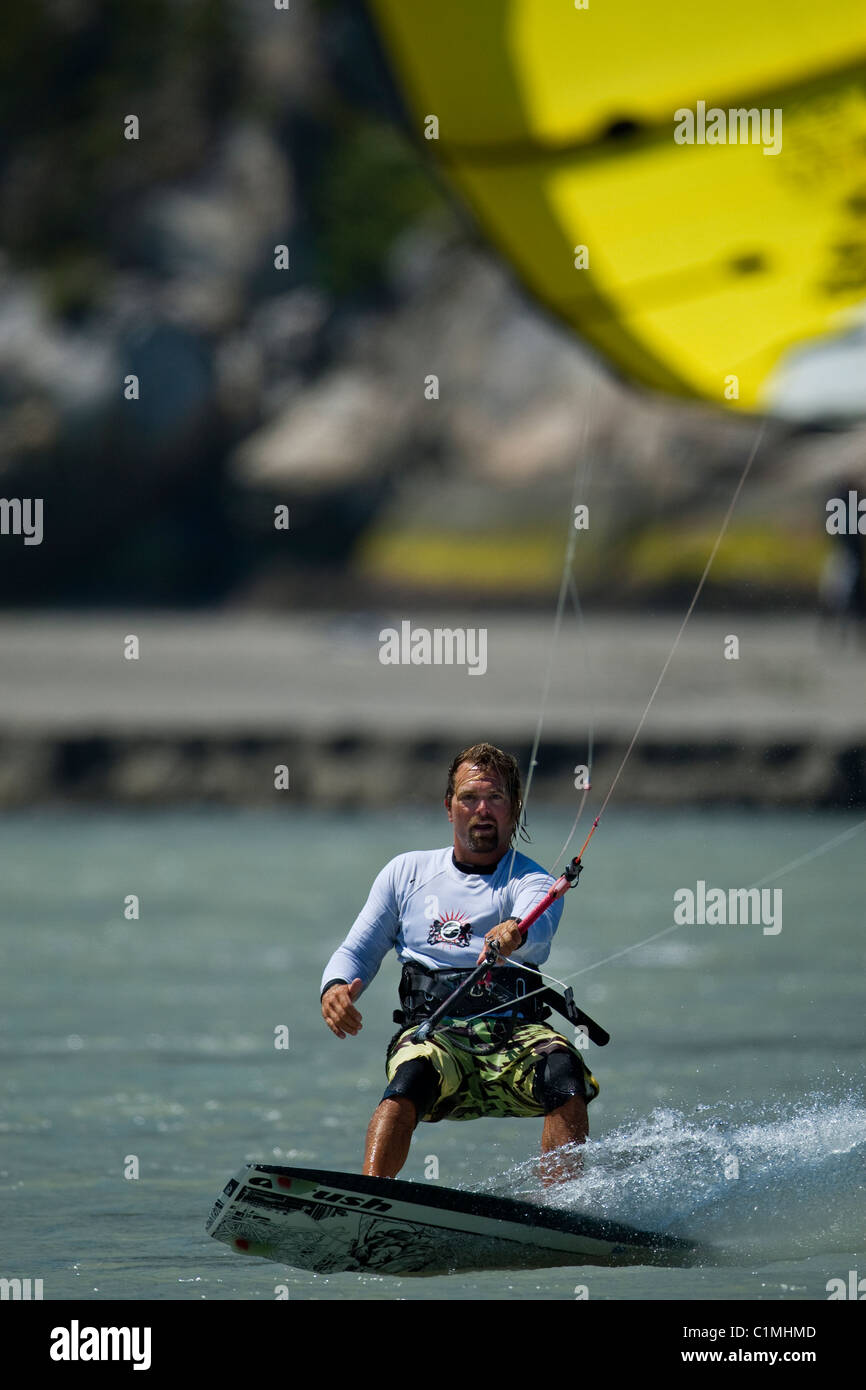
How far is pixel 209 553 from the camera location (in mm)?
34438

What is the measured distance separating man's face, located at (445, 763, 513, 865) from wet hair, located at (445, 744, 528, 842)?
1cm

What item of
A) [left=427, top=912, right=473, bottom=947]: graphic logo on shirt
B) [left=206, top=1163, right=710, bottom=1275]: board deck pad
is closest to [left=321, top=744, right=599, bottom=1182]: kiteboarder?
[left=427, top=912, right=473, bottom=947]: graphic logo on shirt

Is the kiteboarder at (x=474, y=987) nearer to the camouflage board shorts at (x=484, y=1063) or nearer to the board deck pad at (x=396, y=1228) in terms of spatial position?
the camouflage board shorts at (x=484, y=1063)

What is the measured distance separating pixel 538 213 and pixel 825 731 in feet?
41.1

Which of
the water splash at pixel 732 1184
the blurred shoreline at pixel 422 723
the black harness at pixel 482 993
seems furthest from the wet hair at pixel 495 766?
the blurred shoreline at pixel 422 723

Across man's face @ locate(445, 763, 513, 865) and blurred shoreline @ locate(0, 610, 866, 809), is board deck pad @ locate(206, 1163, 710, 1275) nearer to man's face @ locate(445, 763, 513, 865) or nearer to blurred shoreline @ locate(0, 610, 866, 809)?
man's face @ locate(445, 763, 513, 865)

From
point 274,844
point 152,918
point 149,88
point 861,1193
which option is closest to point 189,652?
point 274,844

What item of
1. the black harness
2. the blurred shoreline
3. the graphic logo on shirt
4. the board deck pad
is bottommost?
the board deck pad

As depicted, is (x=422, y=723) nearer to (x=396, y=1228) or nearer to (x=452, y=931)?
(x=452, y=931)

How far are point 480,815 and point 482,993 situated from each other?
1.81 ft

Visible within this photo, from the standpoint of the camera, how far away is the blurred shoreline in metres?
20.3

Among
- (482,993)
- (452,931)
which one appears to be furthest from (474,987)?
(452,931)

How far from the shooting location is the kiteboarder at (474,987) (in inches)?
241
